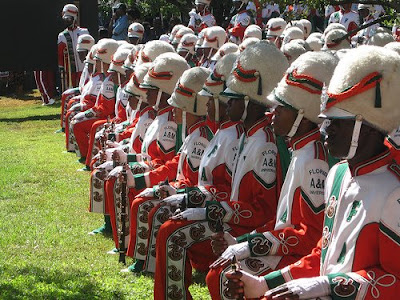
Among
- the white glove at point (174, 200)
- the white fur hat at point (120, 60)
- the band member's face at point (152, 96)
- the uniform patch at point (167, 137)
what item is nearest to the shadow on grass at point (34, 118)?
the white fur hat at point (120, 60)

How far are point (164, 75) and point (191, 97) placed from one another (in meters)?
1.05

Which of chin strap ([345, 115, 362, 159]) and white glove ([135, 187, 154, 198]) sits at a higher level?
chin strap ([345, 115, 362, 159])

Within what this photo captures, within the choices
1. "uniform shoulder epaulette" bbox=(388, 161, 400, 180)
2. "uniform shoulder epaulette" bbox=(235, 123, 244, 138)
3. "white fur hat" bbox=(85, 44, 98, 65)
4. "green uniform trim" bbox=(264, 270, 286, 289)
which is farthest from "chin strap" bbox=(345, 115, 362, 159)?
"white fur hat" bbox=(85, 44, 98, 65)

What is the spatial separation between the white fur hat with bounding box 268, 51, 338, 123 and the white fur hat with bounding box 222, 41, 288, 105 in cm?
77

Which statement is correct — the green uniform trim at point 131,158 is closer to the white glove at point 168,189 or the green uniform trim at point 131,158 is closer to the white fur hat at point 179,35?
the white glove at point 168,189

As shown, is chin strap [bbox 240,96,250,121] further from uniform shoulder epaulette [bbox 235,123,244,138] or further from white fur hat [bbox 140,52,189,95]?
white fur hat [bbox 140,52,189,95]

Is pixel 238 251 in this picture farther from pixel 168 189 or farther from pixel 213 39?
pixel 213 39

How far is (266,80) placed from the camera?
5.76 metres

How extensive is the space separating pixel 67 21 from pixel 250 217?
15313mm

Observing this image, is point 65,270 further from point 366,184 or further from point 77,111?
point 77,111

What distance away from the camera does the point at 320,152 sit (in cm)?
489

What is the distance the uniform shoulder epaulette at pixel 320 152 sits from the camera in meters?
4.86

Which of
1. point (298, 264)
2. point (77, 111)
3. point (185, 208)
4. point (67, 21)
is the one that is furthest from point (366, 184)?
point (67, 21)

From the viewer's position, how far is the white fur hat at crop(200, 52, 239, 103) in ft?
21.2
